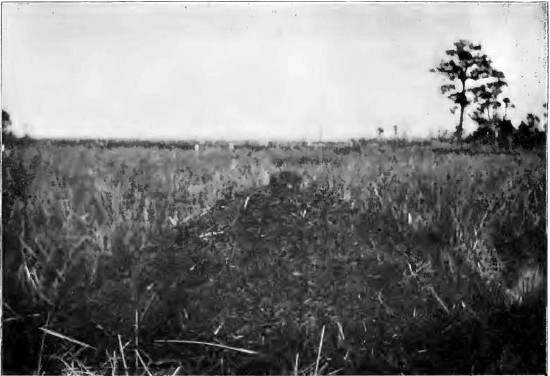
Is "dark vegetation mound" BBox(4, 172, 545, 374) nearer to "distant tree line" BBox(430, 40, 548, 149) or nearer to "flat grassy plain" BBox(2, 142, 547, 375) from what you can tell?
"flat grassy plain" BBox(2, 142, 547, 375)

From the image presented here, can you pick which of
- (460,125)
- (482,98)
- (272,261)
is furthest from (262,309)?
(482,98)

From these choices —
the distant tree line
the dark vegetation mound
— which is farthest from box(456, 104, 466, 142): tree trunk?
the dark vegetation mound

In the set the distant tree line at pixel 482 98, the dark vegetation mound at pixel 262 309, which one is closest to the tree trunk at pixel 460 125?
the distant tree line at pixel 482 98

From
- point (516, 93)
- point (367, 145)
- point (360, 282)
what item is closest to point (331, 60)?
point (367, 145)

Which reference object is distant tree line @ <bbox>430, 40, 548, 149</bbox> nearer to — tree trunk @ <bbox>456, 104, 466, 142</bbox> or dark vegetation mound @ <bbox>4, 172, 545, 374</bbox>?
tree trunk @ <bbox>456, 104, 466, 142</bbox>

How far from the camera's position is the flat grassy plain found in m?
1.63

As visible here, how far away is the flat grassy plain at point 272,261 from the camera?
64.3 inches

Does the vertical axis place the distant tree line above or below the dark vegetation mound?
above

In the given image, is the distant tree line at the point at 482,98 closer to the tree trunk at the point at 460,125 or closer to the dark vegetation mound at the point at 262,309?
the tree trunk at the point at 460,125

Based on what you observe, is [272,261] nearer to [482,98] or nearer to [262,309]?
[262,309]

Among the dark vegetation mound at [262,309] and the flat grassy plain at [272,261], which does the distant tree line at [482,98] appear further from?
the dark vegetation mound at [262,309]

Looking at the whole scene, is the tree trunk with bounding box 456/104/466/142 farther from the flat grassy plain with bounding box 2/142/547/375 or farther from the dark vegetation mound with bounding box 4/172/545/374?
the dark vegetation mound with bounding box 4/172/545/374

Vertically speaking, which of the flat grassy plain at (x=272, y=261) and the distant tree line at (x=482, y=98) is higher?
the distant tree line at (x=482, y=98)

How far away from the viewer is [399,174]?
170cm
